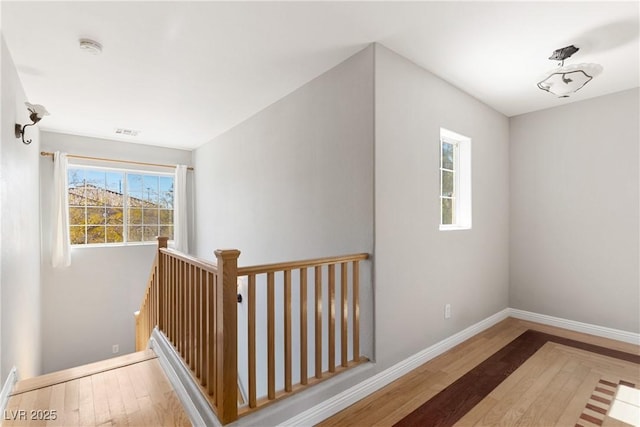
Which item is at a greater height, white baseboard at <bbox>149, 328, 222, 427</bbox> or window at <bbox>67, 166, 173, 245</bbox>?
window at <bbox>67, 166, 173, 245</bbox>

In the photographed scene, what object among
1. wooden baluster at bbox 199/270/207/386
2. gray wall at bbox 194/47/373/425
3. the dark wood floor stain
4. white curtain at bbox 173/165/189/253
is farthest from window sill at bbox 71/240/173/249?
the dark wood floor stain

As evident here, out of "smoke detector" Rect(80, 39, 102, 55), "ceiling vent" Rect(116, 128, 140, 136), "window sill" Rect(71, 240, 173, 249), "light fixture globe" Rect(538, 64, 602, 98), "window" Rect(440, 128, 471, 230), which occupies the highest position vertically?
"smoke detector" Rect(80, 39, 102, 55)

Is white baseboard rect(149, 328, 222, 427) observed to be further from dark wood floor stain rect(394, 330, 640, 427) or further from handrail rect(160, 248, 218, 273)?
Result: dark wood floor stain rect(394, 330, 640, 427)

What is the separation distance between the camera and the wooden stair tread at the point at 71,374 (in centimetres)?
218

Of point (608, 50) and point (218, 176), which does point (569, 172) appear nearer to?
point (608, 50)

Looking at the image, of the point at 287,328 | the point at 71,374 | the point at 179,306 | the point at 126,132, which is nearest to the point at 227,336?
the point at 287,328

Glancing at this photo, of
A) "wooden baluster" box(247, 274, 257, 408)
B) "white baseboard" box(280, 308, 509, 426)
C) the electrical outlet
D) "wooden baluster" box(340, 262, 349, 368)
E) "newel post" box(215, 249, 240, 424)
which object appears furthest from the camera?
the electrical outlet

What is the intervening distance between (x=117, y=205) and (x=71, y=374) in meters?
3.06

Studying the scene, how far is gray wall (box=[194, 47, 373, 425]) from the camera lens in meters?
2.24

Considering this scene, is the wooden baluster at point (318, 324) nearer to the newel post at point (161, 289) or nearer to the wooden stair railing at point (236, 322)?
the wooden stair railing at point (236, 322)

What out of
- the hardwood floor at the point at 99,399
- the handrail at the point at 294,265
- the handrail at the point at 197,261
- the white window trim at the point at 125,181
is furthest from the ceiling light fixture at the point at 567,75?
the white window trim at the point at 125,181

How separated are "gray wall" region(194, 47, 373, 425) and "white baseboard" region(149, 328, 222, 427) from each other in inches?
13.6

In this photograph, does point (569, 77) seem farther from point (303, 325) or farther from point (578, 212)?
point (303, 325)

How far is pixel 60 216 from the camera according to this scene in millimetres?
4105
